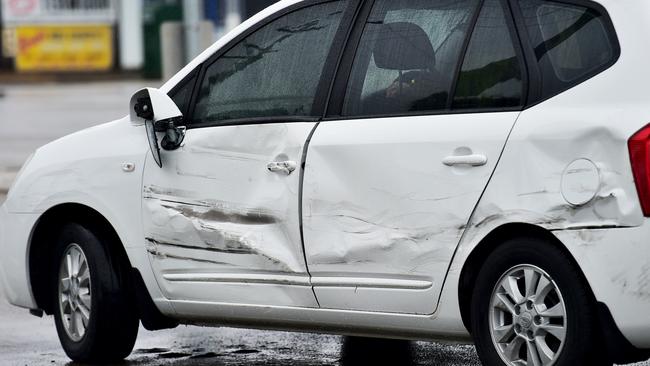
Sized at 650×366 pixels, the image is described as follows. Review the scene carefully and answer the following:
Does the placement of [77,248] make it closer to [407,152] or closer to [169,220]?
[169,220]

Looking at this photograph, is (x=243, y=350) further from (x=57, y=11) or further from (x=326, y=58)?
(x=57, y=11)

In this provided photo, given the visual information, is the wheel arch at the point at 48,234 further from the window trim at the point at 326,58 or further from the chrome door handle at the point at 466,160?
the chrome door handle at the point at 466,160

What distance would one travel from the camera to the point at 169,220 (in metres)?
6.71

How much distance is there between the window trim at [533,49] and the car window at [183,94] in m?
1.60

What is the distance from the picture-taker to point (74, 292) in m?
7.25

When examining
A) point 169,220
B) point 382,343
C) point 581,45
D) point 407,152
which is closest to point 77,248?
Result: point 169,220

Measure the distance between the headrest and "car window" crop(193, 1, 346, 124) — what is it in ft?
0.82

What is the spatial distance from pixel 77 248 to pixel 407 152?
1.97 meters

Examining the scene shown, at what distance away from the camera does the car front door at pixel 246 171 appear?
6.33 m

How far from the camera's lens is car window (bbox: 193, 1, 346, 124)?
645cm

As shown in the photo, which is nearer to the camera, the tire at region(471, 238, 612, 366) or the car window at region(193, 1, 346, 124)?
the tire at region(471, 238, 612, 366)

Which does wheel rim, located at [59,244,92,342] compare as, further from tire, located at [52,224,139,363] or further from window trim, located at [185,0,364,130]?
window trim, located at [185,0,364,130]

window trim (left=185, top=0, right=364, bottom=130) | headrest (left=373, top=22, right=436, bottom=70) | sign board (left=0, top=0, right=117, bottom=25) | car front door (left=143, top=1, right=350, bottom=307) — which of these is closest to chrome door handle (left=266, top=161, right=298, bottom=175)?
car front door (left=143, top=1, right=350, bottom=307)

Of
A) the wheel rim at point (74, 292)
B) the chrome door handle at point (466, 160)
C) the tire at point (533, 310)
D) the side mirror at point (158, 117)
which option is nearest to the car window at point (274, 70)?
the side mirror at point (158, 117)
